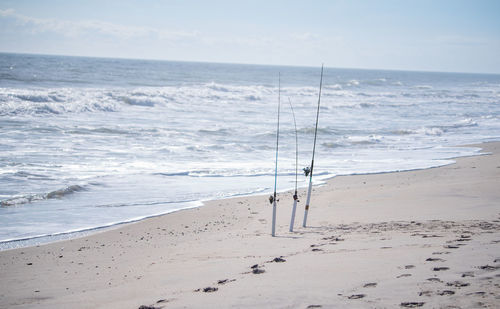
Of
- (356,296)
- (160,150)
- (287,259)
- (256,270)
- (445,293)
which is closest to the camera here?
(445,293)

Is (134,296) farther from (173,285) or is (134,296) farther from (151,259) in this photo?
(151,259)

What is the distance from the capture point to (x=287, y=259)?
4957mm

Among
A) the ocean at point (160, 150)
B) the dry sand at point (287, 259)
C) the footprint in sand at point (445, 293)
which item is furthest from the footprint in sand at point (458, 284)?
the ocean at point (160, 150)

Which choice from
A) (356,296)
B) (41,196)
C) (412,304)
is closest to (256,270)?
(356,296)

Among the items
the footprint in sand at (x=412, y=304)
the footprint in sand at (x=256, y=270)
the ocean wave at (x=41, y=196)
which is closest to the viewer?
the footprint in sand at (x=412, y=304)

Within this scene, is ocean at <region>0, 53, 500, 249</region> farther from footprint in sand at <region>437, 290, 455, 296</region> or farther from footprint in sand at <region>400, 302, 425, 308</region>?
footprint in sand at <region>437, 290, 455, 296</region>

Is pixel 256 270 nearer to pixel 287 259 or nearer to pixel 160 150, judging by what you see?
pixel 287 259

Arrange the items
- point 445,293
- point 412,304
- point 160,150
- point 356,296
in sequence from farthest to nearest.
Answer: point 160,150
point 356,296
point 445,293
point 412,304

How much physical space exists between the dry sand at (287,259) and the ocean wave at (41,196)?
2360 millimetres

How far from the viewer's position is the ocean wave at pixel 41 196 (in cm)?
863

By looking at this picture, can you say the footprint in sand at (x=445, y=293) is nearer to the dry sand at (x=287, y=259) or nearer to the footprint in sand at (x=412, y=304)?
the dry sand at (x=287, y=259)

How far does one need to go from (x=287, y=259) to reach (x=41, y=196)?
5.97 meters

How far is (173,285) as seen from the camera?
453cm

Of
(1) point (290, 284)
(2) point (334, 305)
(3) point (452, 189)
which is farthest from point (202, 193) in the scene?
(2) point (334, 305)
